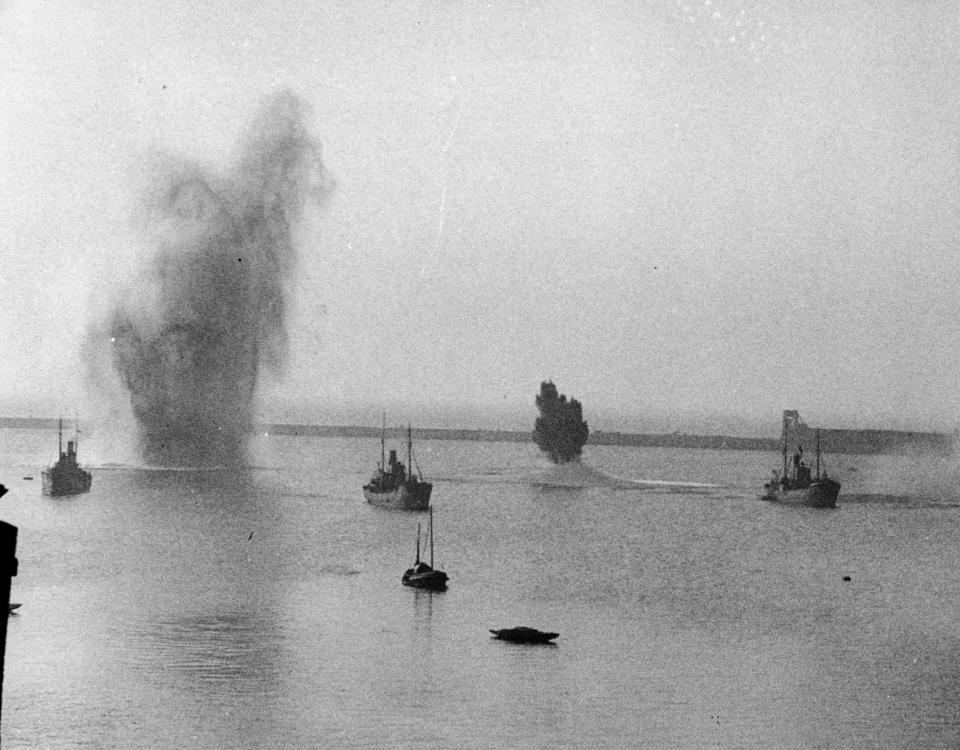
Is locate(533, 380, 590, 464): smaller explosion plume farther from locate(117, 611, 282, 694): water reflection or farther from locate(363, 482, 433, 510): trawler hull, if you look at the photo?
locate(117, 611, 282, 694): water reflection

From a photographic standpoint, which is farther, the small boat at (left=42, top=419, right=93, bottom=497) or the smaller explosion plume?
the smaller explosion plume

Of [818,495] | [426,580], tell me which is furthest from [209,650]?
[818,495]

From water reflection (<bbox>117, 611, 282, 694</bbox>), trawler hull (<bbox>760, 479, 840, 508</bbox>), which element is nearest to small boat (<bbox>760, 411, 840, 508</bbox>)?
trawler hull (<bbox>760, 479, 840, 508</bbox>)

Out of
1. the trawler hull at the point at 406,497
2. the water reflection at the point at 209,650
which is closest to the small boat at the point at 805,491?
the trawler hull at the point at 406,497

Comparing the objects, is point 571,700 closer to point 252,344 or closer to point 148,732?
point 148,732

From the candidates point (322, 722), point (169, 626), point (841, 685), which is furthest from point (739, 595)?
point (322, 722)
